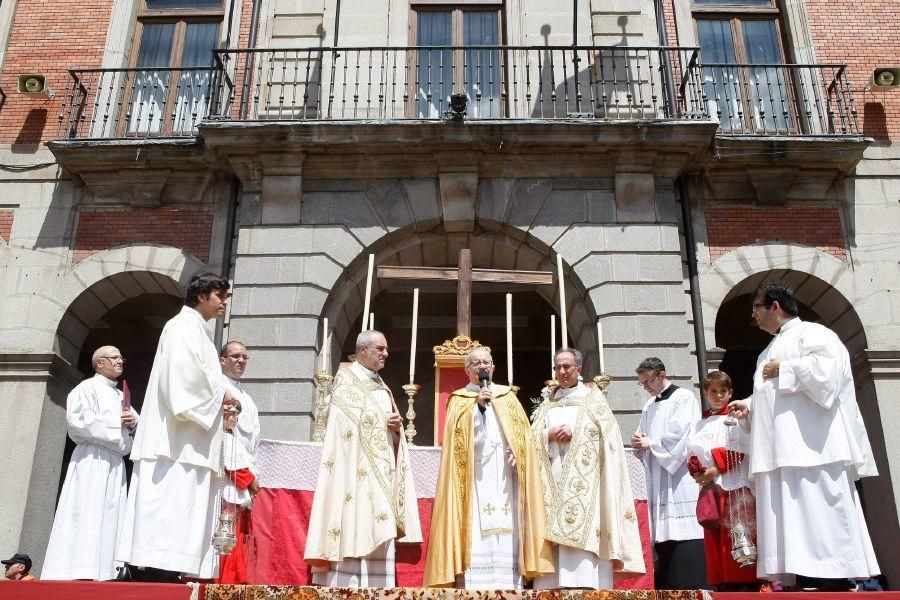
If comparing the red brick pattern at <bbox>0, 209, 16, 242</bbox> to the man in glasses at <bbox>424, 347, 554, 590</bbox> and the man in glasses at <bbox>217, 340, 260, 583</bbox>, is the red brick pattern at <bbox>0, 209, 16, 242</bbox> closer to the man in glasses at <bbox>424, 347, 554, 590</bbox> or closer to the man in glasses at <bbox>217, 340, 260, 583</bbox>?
the man in glasses at <bbox>217, 340, 260, 583</bbox>

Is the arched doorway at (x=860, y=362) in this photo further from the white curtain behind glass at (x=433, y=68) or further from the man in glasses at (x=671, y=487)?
the white curtain behind glass at (x=433, y=68)

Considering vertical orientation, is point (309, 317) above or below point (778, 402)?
above

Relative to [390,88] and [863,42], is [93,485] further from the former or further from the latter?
[863,42]

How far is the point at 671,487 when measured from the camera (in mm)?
6086

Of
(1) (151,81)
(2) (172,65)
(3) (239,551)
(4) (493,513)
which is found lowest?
(3) (239,551)

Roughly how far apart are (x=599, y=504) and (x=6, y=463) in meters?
6.55

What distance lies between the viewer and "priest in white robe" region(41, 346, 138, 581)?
561 cm

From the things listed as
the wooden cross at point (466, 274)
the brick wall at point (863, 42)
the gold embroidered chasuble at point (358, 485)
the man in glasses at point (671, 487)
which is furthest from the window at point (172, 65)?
the brick wall at point (863, 42)

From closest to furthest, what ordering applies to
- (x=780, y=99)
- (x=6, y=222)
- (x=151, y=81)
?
(x=6, y=222) → (x=780, y=99) → (x=151, y=81)

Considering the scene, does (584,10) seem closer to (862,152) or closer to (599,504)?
(862,152)

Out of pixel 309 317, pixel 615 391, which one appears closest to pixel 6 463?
pixel 309 317

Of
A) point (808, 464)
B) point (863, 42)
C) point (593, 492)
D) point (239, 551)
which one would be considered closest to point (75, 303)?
point (239, 551)

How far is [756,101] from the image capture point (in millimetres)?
10484

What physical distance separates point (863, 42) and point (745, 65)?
6.06 feet
